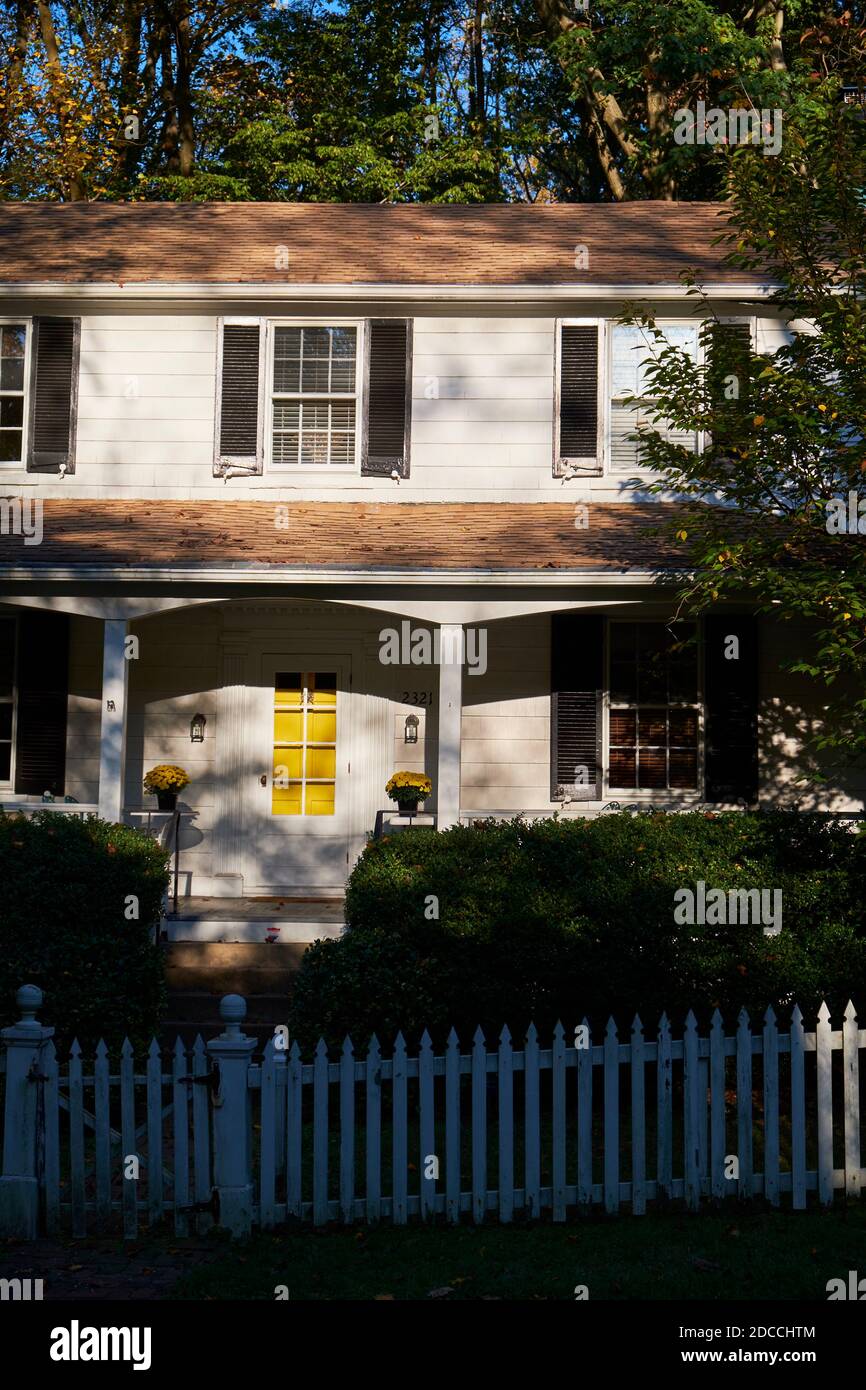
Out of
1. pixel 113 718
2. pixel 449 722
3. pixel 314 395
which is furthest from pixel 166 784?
pixel 314 395

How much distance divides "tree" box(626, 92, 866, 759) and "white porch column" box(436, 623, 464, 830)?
2.11m

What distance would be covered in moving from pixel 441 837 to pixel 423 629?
348 centimetres

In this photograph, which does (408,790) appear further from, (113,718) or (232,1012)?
(232,1012)

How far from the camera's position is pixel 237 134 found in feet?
77.6

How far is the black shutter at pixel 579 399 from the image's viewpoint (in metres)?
12.7

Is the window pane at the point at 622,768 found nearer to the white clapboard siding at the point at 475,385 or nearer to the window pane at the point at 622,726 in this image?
the window pane at the point at 622,726

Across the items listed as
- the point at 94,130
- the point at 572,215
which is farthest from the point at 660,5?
the point at 94,130

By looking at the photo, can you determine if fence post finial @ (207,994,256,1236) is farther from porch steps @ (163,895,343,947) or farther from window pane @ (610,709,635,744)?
window pane @ (610,709,635,744)

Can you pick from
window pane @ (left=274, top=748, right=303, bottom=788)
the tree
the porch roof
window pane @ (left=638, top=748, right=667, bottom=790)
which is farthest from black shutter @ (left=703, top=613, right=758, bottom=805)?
window pane @ (left=274, top=748, right=303, bottom=788)

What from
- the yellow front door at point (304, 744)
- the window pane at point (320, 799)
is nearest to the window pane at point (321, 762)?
the yellow front door at point (304, 744)

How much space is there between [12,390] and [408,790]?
561 centimetres

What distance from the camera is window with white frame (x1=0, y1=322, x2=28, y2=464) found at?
42.9 ft
